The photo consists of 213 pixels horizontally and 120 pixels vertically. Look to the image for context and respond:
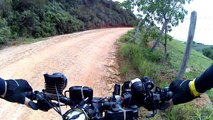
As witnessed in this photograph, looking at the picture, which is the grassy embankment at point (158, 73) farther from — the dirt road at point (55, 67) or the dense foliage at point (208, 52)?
the dense foliage at point (208, 52)

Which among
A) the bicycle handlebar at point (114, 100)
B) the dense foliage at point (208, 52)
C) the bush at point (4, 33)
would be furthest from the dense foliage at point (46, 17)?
the bicycle handlebar at point (114, 100)

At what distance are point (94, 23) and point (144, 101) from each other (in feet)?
106

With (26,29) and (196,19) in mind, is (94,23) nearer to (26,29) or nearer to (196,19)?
(26,29)

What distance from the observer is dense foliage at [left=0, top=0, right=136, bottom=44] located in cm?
1894

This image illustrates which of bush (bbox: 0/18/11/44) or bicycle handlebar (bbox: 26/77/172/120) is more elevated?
bicycle handlebar (bbox: 26/77/172/120)

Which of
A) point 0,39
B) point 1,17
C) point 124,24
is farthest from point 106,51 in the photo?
point 124,24

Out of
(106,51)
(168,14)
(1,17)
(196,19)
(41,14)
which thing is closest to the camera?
(196,19)

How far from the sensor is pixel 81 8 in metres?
32.6

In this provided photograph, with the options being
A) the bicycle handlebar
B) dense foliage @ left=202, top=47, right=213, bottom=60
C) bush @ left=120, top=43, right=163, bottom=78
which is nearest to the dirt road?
bush @ left=120, top=43, right=163, bottom=78

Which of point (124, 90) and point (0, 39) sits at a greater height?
point (124, 90)

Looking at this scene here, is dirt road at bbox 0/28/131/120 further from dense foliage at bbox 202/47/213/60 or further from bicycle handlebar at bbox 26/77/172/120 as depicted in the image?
dense foliage at bbox 202/47/213/60

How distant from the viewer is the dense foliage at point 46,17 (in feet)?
62.1

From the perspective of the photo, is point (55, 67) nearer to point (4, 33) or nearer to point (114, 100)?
point (4, 33)

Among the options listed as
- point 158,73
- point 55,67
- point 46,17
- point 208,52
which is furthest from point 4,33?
point 208,52
